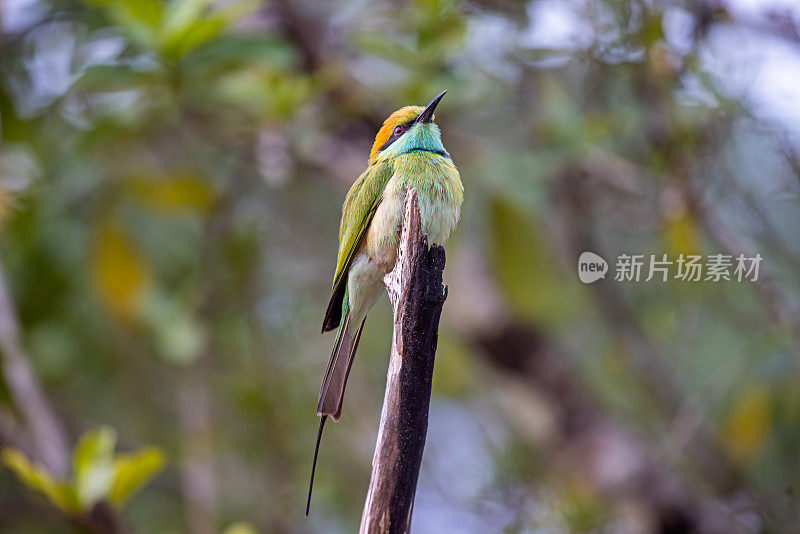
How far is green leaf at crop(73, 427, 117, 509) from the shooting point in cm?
188

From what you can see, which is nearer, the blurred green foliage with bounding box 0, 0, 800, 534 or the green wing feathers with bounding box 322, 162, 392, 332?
the green wing feathers with bounding box 322, 162, 392, 332

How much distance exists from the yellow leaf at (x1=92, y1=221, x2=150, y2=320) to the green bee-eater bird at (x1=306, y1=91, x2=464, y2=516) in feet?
4.73

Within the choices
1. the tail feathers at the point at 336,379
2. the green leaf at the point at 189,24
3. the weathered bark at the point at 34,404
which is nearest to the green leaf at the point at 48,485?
the weathered bark at the point at 34,404

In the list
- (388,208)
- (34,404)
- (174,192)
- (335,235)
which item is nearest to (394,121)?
(388,208)

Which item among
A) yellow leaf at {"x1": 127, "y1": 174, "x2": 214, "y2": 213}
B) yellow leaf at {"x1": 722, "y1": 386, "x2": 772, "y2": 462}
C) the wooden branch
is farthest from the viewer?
yellow leaf at {"x1": 722, "y1": 386, "x2": 772, "y2": 462}

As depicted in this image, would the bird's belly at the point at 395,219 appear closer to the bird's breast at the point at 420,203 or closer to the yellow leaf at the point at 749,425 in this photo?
the bird's breast at the point at 420,203

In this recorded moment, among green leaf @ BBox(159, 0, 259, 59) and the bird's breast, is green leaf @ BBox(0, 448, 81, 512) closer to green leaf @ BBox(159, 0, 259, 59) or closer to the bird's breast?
the bird's breast

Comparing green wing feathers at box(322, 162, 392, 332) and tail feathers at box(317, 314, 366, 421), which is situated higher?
green wing feathers at box(322, 162, 392, 332)

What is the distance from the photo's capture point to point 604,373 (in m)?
3.63

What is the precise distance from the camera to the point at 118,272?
8.85 ft

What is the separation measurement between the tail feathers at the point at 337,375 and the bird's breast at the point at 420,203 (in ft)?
0.60

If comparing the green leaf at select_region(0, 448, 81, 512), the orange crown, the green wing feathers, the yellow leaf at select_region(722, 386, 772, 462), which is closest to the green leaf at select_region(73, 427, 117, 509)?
the green leaf at select_region(0, 448, 81, 512)

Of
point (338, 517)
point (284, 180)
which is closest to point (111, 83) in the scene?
point (284, 180)

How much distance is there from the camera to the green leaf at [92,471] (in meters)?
1.88
